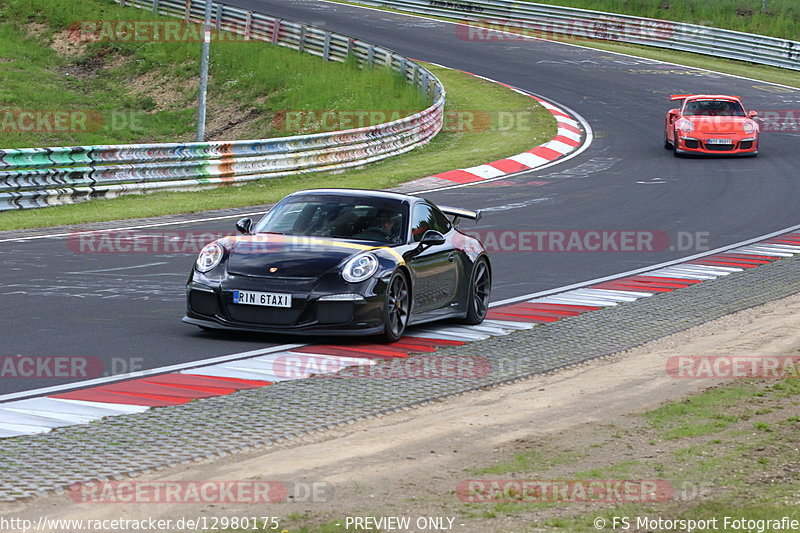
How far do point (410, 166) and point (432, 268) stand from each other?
1720cm

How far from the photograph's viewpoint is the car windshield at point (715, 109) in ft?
102

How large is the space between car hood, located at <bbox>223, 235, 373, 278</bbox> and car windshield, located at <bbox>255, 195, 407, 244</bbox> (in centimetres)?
24

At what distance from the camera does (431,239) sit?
11.8 meters

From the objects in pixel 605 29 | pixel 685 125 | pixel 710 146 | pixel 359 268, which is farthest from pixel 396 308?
pixel 605 29

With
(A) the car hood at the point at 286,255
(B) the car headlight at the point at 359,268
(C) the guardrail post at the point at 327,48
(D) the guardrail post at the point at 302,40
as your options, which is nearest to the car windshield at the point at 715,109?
(C) the guardrail post at the point at 327,48

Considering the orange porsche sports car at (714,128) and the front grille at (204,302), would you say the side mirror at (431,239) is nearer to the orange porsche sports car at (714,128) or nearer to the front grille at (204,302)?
the front grille at (204,302)

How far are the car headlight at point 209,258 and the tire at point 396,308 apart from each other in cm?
149

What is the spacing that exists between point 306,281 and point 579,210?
39.9ft

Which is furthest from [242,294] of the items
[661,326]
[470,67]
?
[470,67]

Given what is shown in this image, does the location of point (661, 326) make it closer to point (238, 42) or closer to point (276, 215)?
point (276, 215)

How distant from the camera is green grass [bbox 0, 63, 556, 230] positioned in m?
20.9

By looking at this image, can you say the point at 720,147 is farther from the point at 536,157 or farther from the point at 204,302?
the point at 204,302

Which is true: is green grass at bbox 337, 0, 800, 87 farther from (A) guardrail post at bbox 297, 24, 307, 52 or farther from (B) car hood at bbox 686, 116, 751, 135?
(B) car hood at bbox 686, 116, 751, 135

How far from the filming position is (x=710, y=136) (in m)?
30.8
